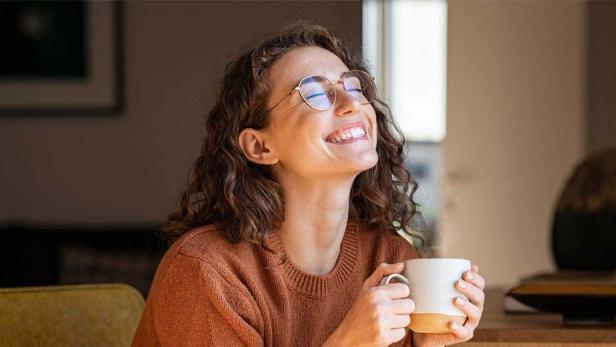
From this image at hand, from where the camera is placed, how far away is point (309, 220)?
1516 mm

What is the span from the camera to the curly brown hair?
1.49 metres

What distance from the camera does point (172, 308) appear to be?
1.37m

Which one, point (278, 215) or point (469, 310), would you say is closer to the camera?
point (469, 310)

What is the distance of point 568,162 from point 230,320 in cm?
383

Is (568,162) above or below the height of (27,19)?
below

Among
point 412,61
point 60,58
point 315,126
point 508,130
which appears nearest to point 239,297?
point 315,126

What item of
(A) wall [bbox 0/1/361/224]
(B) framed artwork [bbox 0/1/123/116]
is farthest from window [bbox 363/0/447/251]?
(B) framed artwork [bbox 0/1/123/116]

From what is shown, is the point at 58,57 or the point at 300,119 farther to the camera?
the point at 58,57

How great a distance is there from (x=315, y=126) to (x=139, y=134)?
3.03 m

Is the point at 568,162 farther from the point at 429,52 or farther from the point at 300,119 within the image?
the point at 300,119

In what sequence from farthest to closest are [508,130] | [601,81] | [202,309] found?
[601,81]
[508,130]
[202,309]

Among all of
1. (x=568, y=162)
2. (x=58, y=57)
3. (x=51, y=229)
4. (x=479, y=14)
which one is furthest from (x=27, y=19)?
(x=568, y=162)

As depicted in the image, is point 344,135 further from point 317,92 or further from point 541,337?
point 541,337

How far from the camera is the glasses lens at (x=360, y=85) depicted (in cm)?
148
